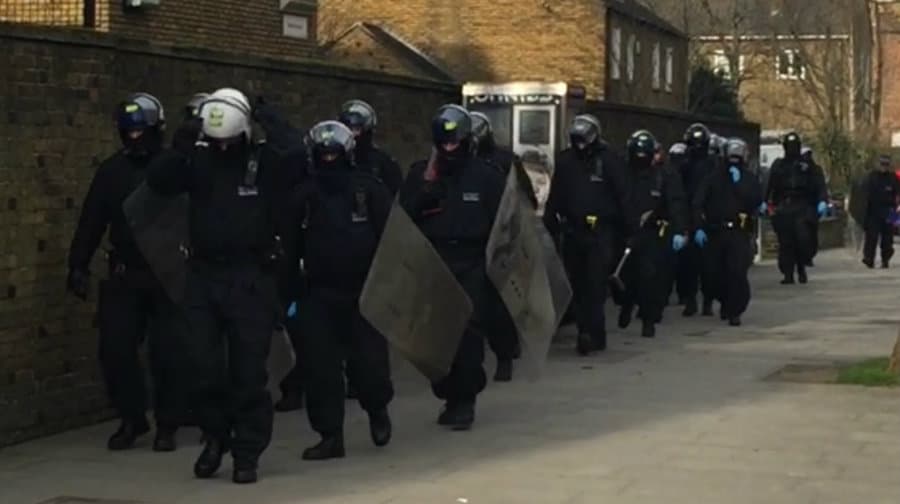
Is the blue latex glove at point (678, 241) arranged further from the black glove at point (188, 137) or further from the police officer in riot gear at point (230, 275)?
the black glove at point (188, 137)

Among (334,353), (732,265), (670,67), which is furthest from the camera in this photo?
(670,67)

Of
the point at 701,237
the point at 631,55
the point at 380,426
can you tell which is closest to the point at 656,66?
the point at 631,55

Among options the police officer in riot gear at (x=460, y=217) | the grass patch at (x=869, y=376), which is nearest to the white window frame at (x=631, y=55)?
the grass patch at (x=869, y=376)

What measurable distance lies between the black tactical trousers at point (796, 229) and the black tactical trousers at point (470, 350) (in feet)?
42.4

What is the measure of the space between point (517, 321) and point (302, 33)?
42.8ft

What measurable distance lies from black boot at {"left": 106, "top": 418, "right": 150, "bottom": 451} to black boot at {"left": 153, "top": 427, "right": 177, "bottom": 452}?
5.0 inches

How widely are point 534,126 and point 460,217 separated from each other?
9.41m

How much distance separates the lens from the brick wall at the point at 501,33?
46438 millimetres

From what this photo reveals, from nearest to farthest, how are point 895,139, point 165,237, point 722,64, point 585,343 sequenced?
point 165,237
point 585,343
point 722,64
point 895,139

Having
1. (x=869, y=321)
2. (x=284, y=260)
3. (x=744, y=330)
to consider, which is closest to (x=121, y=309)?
(x=284, y=260)

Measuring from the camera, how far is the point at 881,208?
27.2 metres

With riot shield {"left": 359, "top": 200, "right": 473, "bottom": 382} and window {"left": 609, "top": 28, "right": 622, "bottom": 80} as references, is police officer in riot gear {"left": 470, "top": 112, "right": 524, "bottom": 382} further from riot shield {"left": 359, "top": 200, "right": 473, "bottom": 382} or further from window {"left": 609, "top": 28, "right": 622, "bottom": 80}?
window {"left": 609, "top": 28, "right": 622, "bottom": 80}

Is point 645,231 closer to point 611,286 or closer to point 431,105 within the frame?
point 611,286

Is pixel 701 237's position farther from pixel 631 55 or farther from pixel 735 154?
pixel 631 55
